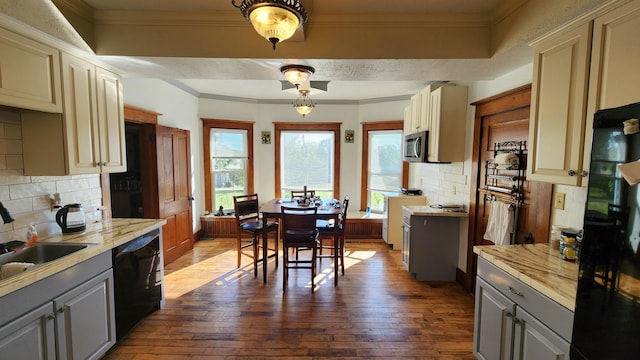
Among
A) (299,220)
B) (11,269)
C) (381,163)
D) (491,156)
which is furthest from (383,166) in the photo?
(11,269)

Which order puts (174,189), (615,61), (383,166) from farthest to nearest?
1. (383,166)
2. (174,189)
3. (615,61)

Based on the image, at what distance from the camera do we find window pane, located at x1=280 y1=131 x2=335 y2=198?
5348mm

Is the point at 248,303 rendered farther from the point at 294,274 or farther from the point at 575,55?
the point at 575,55

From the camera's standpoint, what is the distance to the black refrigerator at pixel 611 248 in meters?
0.92

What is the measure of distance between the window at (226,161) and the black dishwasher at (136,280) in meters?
2.52

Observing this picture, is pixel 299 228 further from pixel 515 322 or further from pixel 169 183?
pixel 169 183

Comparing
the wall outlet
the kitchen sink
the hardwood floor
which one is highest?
the wall outlet

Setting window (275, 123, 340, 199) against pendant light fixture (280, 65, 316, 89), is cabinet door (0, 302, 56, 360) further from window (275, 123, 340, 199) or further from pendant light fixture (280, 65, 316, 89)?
window (275, 123, 340, 199)

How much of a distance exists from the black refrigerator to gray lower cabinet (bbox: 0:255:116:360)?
2654 millimetres

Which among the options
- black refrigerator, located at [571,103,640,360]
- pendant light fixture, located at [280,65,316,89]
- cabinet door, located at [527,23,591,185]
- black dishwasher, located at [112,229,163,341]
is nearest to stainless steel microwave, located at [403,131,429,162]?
cabinet door, located at [527,23,591,185]

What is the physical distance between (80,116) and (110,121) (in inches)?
11.8

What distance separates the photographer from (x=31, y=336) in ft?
4.76

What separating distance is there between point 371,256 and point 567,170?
9.72ft

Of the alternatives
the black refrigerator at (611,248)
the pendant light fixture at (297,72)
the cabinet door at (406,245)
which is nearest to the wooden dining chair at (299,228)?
the cabinet door at (406,245)
